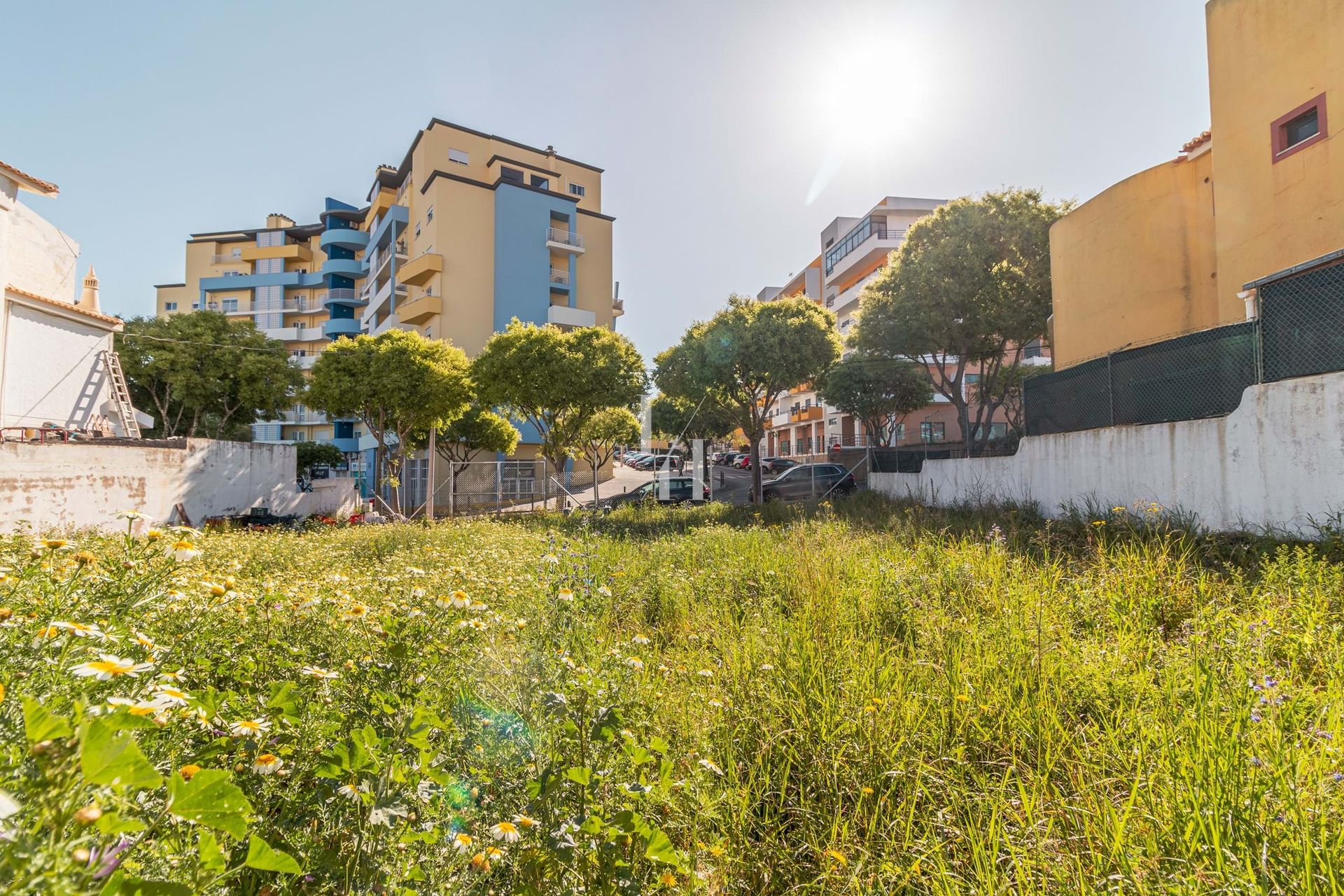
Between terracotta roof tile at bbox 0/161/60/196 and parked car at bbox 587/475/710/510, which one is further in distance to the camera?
parked car at bbox 587/475/710/510

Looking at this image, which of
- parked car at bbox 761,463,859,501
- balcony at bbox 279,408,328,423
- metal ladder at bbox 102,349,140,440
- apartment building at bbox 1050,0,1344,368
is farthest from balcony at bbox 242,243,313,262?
apartment building at bbox 1050,0,1344,368

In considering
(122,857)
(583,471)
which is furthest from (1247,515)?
(583,471)

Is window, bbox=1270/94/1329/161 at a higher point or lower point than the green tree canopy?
higher

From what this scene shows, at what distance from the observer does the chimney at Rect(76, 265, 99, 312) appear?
19000 mm

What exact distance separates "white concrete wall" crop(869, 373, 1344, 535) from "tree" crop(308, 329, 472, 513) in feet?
59.4

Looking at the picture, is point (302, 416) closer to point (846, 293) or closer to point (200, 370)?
point (200, 370)

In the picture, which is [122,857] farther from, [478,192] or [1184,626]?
[478,192]

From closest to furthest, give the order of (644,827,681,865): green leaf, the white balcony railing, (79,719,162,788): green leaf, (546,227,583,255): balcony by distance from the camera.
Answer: (79,719,162,788): green leaf, (644,827,681,865): green leaf, (546,227,583,255): balcony, the white balcony railing

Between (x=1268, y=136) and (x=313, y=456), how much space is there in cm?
3783

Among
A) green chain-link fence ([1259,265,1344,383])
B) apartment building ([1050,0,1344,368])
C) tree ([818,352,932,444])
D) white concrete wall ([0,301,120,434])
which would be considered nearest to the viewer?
green chain-link fence ([1259,265,1344,383])

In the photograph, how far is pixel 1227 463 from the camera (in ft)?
24.6

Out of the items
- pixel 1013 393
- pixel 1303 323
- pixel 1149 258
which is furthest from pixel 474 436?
pixel 1303 323

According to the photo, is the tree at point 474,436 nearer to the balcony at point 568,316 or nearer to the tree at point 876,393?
the balcony at point 568,316

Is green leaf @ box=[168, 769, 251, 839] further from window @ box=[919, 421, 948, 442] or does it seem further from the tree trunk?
window @ box=[919, 421, 948, 442]
